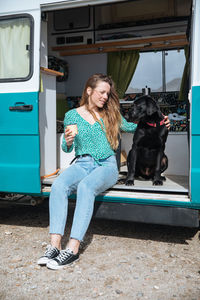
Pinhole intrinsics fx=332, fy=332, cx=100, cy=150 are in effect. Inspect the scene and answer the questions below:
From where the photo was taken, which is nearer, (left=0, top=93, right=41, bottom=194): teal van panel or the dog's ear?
(left=0, top=93, right=41, bottom=194): teal van panel

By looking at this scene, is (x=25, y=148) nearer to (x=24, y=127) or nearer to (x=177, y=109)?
(x=24, y=127)

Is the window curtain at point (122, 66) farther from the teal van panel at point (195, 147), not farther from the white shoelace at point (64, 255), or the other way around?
the white shoelace at point (64, 255)

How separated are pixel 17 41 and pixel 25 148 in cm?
105

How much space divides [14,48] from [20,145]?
0.96 meters

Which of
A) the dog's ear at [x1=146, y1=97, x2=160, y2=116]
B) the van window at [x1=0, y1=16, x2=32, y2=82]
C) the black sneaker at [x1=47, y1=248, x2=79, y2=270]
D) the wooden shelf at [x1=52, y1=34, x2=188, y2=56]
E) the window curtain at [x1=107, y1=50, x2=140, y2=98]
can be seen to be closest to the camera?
the black sneaker at [x1=47, y1=248, x2=79, y2=270]

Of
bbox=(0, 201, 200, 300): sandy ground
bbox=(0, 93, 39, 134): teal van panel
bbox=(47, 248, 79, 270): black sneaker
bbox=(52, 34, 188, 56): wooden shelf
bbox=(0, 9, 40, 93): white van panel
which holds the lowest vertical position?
bbox=(0, 201, 200, 300): sandy ground

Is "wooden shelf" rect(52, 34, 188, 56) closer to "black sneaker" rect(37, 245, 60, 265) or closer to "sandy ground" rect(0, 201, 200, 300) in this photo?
"sandy ground" rect(0, 201, 200, 300)

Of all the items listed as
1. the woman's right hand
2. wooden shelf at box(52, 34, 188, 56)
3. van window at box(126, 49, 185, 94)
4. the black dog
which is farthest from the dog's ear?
wooden shelf at box(52, 34, 188, 56)

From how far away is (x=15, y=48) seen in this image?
3.25 m

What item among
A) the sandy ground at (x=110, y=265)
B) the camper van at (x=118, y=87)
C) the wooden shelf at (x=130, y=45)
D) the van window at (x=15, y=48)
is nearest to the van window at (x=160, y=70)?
the camper van at (x=118, y=87)

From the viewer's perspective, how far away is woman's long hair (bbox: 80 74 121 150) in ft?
10.2

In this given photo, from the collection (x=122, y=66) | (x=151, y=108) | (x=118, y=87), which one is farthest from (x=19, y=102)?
(x=122, y=66)

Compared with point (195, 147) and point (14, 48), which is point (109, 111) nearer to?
point (195, 147)

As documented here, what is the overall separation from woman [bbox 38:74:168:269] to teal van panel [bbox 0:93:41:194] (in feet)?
1.11
